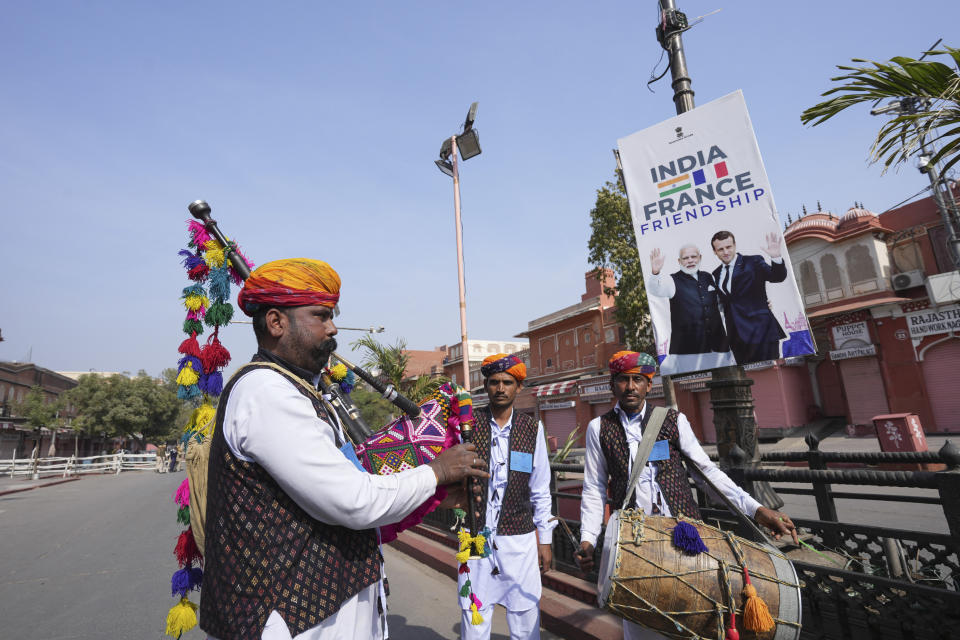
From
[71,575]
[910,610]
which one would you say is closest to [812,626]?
[910,610]

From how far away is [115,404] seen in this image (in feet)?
129

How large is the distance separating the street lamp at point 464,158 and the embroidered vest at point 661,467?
6.10m

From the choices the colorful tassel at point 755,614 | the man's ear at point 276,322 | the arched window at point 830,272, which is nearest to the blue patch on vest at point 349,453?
the man's ear at point 276,322

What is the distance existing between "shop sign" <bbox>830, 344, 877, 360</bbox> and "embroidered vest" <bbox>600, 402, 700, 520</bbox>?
20.9 m

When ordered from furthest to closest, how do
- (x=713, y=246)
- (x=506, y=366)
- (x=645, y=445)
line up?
(x=713, y=246)
(x=506, y=366)
(x=645, y=445)

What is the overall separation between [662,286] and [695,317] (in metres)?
0.47

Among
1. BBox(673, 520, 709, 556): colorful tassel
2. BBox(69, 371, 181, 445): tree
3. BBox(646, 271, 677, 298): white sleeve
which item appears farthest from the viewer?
BBox(69, 371, 181, 445): tree

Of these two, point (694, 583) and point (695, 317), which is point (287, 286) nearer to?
point (694, 583)

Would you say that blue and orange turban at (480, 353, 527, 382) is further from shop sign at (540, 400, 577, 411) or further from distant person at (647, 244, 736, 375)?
shop sign at (540, 400, 577, 411)

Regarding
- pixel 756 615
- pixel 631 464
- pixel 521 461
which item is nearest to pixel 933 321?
pixel 631 464

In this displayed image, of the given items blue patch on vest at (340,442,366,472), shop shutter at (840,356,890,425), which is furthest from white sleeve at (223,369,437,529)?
shop shutter at (840,356,890,425)

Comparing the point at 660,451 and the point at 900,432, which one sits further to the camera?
the point at 900,432

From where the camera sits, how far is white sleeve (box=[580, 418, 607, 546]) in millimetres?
2957

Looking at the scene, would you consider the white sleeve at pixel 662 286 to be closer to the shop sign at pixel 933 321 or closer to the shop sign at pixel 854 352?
the shop sign at pixel 933 321
